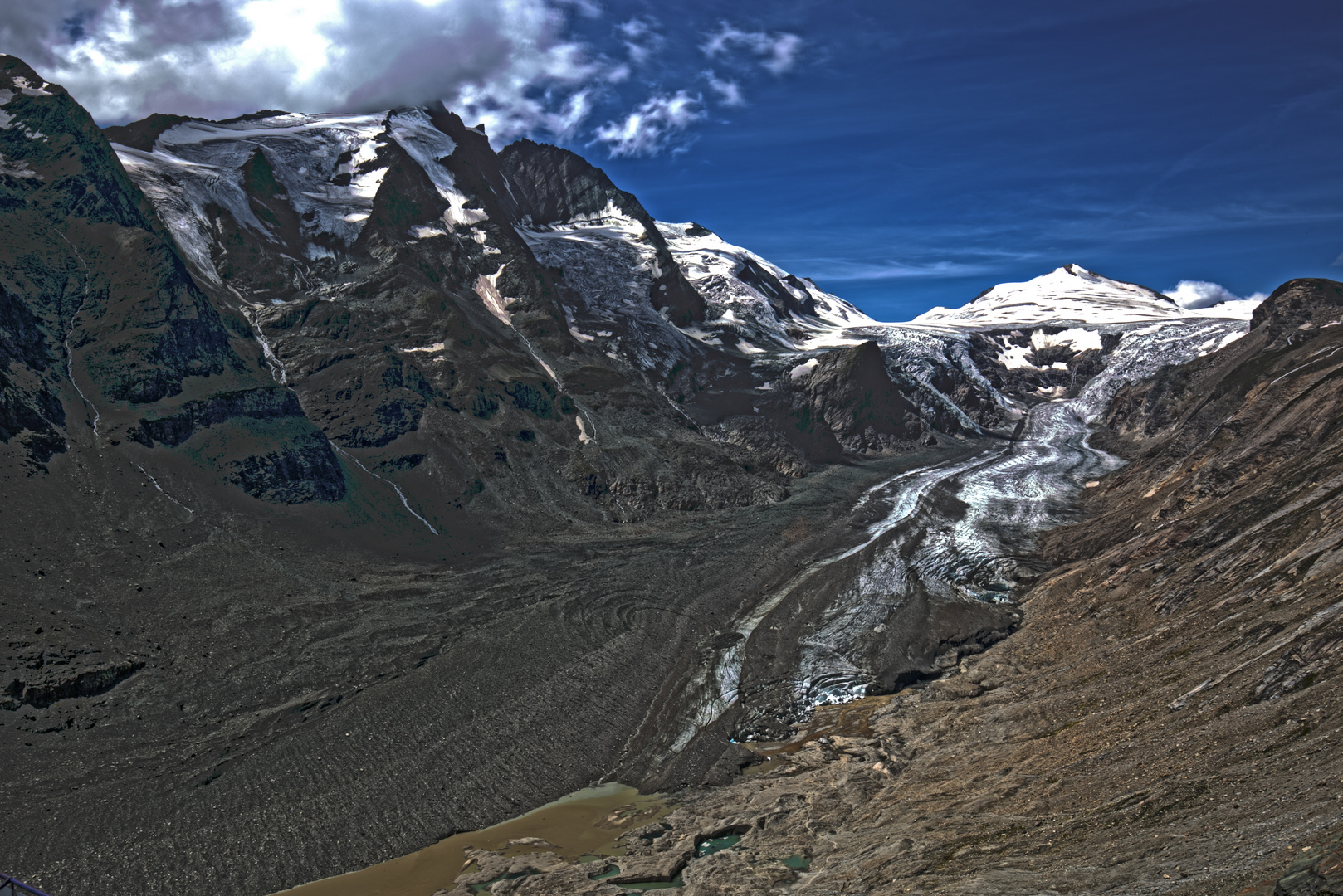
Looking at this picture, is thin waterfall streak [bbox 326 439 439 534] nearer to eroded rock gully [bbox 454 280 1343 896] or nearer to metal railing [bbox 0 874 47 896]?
eroded rock gully [bbox 454 280 1343 896]

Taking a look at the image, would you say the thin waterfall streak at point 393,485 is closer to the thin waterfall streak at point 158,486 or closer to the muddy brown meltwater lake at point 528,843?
the thin waterfall streak at point 158,486

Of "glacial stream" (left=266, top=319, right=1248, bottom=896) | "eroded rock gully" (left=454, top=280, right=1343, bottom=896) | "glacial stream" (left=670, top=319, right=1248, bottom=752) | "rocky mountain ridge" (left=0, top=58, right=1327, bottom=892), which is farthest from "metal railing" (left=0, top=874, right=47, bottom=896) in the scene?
"glacial stream" (left=670, top=319, right=1248, bottom=752)

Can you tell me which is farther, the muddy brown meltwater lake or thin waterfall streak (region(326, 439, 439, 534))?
thin waterfall streak (region(326, 439, 439, 534))

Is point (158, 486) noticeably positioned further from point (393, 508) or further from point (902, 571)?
point (902, 571)

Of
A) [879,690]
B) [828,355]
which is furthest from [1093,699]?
[828,355]

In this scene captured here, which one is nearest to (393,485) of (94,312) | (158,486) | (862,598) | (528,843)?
(158,486)
